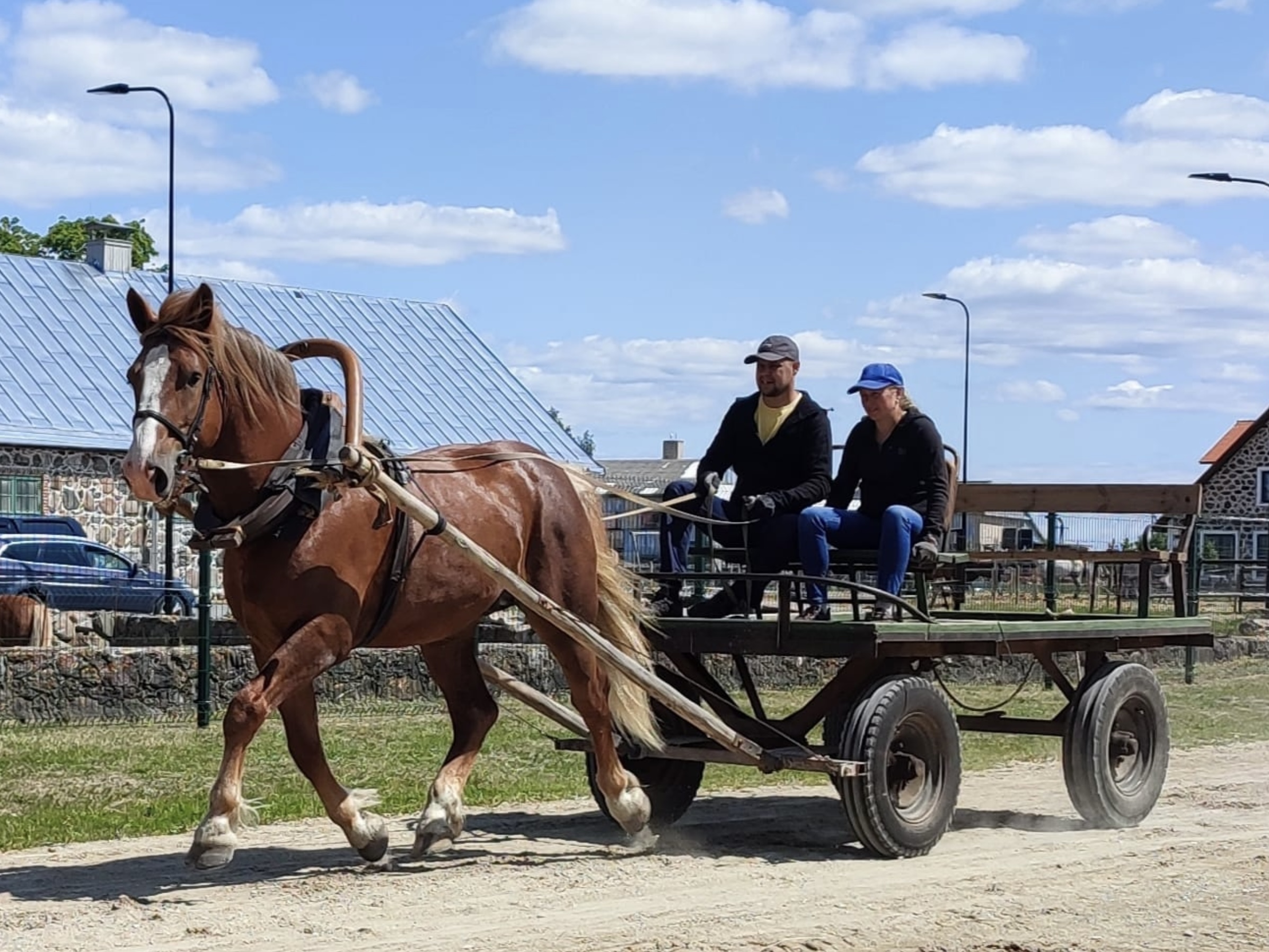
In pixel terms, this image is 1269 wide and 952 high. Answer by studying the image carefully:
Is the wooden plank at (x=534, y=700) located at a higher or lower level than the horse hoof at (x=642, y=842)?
higher

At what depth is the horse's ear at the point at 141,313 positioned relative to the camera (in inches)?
284

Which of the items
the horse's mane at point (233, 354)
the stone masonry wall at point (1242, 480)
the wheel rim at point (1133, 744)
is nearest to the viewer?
the horse's mane at point (233, 354)

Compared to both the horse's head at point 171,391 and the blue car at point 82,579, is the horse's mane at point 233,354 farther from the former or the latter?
the blue car at point 82,579

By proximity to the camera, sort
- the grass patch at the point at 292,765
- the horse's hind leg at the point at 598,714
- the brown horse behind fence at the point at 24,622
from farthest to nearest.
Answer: the brown horse behind fence at the point at 24,622 → the grass patch at the point at 292,765 → the horse's hind leg at the point at 598,714

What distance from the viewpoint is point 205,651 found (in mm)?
14695

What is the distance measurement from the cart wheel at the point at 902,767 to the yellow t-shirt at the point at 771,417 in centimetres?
146

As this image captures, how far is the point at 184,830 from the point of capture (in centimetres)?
932

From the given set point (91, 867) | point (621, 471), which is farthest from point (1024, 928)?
point (621, 471)

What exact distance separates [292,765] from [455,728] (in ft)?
12.5

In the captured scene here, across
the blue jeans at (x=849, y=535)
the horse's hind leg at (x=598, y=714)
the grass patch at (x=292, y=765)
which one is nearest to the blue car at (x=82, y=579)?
the grass patch at (x=292, y=765)

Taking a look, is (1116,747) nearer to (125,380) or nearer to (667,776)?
(667,776)

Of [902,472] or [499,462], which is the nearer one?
[499,462]

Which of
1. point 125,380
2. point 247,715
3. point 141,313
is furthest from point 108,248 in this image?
point 247,715

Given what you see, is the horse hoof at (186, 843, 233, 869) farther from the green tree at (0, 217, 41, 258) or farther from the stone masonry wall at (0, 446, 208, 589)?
the green tree at (0, 217, 41, 258)
